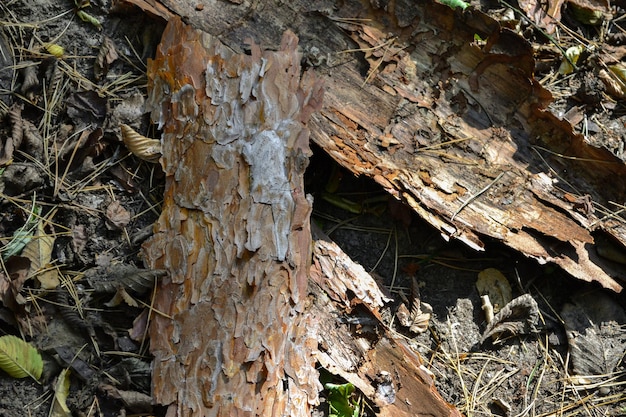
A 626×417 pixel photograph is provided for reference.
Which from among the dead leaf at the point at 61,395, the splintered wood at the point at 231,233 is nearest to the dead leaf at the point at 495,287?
the splintered wood at the point at 231,233

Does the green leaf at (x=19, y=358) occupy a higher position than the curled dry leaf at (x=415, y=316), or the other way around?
the curled dry leaf at (x=415, y=316)

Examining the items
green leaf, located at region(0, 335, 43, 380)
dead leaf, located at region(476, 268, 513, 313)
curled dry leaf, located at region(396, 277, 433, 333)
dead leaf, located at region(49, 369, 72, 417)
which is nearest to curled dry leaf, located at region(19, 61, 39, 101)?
green leaf, located at region(0, 335, 43, 380)

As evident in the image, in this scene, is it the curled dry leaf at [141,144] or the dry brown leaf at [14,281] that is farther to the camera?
the curled dry leaf at [141,144]

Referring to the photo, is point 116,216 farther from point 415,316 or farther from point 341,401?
point 415,316

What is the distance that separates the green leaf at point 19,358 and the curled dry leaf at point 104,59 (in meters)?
1.20

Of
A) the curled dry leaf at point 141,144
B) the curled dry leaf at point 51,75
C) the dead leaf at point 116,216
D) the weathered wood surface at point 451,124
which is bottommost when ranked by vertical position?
Result: the dead leaf at point 116,216

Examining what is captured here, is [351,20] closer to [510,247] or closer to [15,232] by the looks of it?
[510,247]

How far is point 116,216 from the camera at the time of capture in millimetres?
2457

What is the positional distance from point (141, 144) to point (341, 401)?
1381 mm

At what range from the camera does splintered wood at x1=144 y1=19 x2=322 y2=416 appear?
2098 millimetres

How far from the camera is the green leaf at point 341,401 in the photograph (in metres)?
2.44

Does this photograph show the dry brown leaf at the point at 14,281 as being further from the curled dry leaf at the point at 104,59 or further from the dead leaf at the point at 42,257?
the curled dry leaf at the point at 104,59

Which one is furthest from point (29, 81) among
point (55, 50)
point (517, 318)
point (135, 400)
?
point (517, 318)

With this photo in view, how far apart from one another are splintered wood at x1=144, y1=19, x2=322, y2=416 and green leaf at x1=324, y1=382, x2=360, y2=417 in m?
A: 0.20
